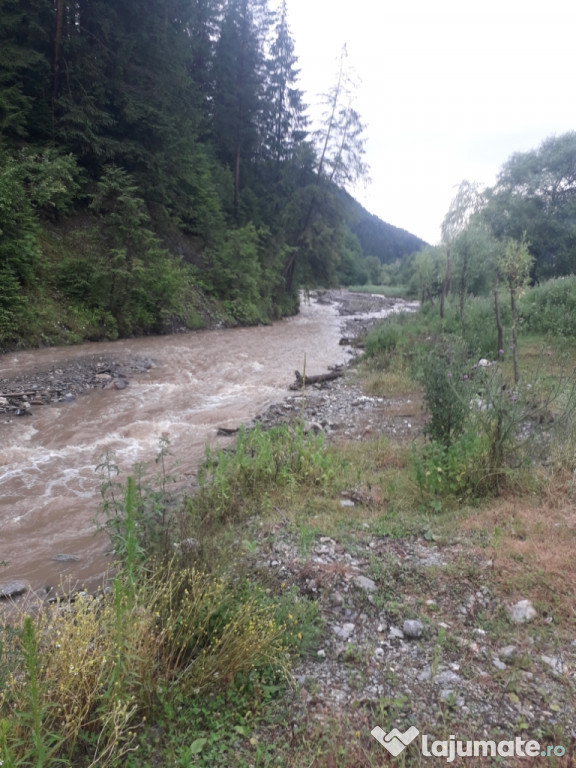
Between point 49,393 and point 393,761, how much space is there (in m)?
9.85

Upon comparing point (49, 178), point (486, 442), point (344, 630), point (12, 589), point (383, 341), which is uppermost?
point (49, 178)

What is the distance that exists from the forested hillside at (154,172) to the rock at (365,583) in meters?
12.5

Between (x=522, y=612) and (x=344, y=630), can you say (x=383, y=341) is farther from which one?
(x=344, y=630)

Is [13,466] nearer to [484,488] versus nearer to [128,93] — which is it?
[484,488]

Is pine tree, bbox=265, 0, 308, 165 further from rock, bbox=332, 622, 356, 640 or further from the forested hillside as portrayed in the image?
rock, bbox=332, 622, 356, 640

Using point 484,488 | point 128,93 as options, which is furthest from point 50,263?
point 484,488

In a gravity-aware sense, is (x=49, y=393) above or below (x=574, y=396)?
below

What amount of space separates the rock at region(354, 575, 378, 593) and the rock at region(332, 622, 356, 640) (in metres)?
0.37

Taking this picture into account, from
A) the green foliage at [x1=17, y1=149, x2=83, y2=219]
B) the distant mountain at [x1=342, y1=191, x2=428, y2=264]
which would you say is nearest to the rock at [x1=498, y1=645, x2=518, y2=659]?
the green foliage at [x1=17, y1=149, x2=83, y2=219]

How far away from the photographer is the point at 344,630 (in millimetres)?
3158

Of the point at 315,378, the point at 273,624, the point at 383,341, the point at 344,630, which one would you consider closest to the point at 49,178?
the point at 315,378

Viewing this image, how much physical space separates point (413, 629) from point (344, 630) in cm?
48

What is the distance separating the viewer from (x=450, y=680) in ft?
8.75

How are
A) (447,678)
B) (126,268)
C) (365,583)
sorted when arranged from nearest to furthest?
1. (447,678)
2. (365,583)
3. (126,268)
